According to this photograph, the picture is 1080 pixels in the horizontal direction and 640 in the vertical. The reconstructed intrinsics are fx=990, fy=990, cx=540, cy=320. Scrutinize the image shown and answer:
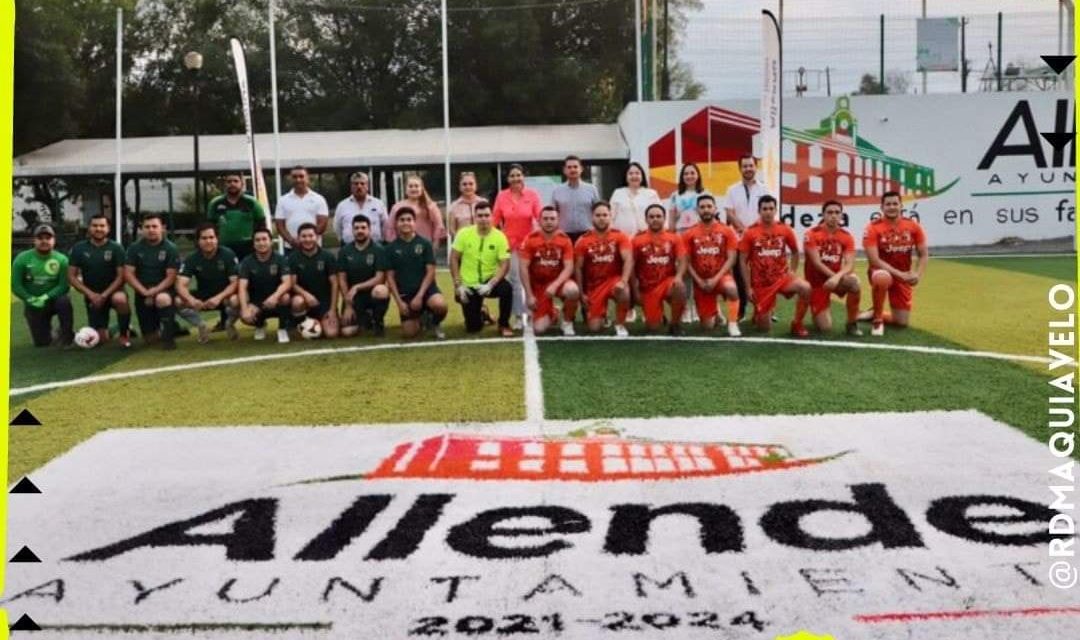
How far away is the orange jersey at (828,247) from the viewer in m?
8.39

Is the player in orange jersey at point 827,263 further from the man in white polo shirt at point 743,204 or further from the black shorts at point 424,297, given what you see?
the black shorts at point 424,297

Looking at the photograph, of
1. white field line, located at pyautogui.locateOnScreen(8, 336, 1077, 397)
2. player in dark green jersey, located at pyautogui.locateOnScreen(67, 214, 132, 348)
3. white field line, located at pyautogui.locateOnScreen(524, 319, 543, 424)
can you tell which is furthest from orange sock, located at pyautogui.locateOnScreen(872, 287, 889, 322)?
player in dark green jersey, located at pyautogui.locateOnScreen(67, 214, 132, 348)

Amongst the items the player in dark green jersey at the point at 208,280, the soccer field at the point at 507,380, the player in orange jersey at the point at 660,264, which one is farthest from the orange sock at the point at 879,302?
the player in dark green jersey at the point at 208,280

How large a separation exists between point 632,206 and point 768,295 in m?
1.47

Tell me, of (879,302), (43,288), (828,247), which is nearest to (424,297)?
(43,288)

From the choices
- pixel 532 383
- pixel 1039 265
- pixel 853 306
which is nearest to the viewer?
pixel 532 383

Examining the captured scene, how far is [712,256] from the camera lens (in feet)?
27.4

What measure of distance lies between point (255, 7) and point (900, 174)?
76.1 feet

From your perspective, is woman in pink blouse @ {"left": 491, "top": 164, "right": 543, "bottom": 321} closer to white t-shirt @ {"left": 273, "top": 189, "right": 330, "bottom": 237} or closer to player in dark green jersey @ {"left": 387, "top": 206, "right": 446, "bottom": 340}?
player in dark green jersey @ {"left": 387, "top": 206, "right": 446, "bottom": 340}

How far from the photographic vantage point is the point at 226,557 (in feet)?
11.4

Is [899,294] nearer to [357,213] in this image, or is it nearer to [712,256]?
[712,256]

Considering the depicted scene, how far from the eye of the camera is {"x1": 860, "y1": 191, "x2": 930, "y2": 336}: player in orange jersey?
8.41 metres

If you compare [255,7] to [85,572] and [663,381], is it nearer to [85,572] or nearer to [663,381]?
[663,381]

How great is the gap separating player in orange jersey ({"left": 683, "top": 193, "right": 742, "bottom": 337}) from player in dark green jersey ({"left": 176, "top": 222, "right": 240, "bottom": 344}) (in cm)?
395
